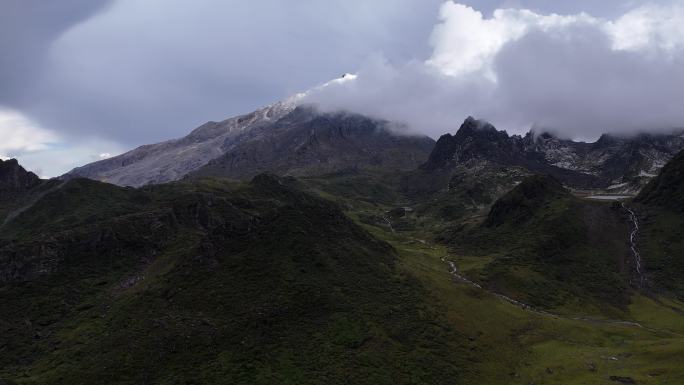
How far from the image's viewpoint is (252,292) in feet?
514

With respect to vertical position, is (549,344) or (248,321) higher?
(248,321)

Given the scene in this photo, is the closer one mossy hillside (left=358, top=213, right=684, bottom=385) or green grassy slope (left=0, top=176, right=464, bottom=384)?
green grassy slope (left=0, top=176, right=464, bottom=384)

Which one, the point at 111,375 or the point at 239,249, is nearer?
the point at 111,375

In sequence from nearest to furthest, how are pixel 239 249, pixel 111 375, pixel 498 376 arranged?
pixel 111 375
pixel 498 376
pixel 239 249

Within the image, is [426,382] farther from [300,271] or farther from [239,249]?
[239,249]

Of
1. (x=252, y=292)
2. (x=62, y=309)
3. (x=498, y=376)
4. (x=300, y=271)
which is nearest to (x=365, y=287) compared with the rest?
(x=300, y=271)

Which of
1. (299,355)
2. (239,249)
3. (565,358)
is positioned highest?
(239,249)

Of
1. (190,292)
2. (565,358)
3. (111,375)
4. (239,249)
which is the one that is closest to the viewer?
(111,375)

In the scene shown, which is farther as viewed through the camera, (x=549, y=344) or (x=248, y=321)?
(x=549, y=344)

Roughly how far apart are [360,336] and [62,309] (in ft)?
364

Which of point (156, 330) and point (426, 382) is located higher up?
point (156, 330)

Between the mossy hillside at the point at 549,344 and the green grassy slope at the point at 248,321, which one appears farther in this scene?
the mossy hillside at the point at 549,344

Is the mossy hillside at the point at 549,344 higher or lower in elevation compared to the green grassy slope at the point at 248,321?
lower

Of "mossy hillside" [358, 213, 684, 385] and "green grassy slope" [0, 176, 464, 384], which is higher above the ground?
"green grassy slope" [0, 176, 464, 384]
